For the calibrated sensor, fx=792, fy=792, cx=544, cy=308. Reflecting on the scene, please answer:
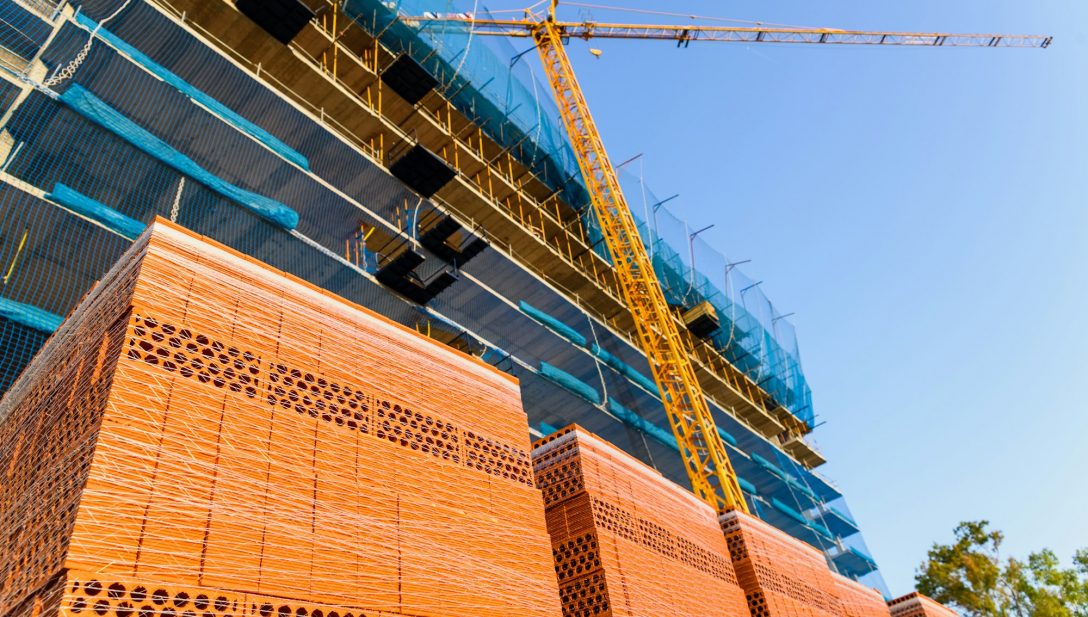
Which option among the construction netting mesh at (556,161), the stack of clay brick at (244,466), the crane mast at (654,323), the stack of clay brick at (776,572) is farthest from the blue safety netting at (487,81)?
the stack of clay brick at (244,466)

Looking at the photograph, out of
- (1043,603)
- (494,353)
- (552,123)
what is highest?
(552,123)

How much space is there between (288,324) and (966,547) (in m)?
32.0

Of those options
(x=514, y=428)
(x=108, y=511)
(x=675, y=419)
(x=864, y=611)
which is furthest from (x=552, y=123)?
(x=108, y=511)

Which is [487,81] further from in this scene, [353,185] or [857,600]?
[857,600]

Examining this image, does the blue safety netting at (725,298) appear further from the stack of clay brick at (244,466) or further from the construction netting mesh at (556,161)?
the stack of clay brick at (244,466)

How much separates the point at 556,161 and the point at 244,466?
23.2 metres

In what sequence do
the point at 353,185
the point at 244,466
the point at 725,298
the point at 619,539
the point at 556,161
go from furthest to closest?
1. the point at 725,298
2. the point at 556,161
3. the point at 353,185
4. the point at 619,539
5. the point at 244,466

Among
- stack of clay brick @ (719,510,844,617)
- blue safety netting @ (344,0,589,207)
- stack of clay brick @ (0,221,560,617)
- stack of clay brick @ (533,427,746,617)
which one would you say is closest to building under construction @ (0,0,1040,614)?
blue safety netting @ (344,0,589,207)

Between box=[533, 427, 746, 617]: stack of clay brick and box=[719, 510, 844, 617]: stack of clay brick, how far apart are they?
1.32 metres

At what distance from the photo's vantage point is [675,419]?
29.1m

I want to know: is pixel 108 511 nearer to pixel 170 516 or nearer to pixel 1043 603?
pixel 170 516

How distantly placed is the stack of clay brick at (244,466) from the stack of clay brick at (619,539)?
175 centimetres

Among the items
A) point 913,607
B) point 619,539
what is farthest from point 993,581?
point 619,539

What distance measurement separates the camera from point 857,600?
61.9 feet
